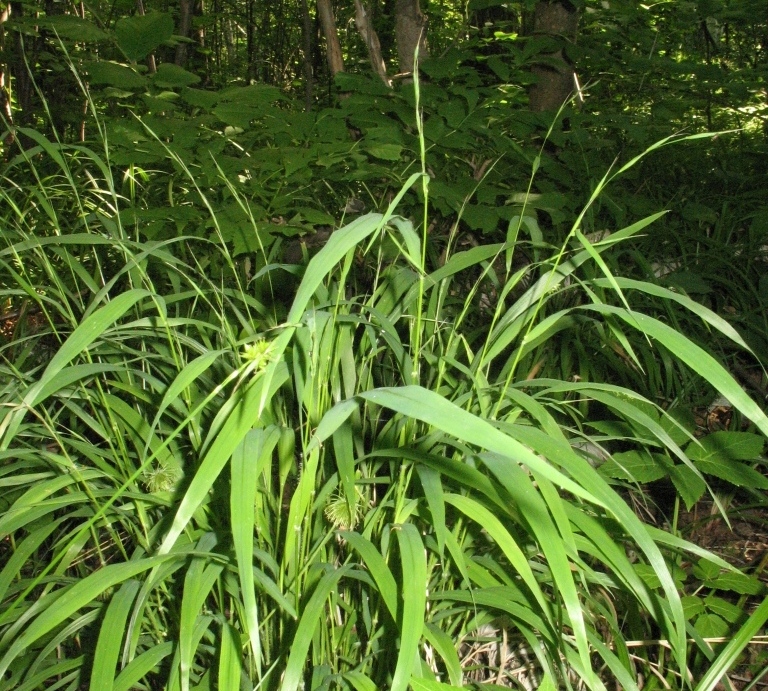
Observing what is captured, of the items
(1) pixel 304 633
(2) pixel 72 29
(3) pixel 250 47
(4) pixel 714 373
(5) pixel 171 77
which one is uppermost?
(3) pixel 250 47

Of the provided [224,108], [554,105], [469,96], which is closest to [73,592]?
[224,108]

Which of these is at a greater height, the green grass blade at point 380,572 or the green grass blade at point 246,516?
the green grass blade at point 246,516

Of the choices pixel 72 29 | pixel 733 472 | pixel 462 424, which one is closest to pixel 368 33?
pixel 72 29

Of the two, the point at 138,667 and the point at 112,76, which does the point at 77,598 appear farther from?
the point at 112,76

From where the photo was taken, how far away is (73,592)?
680mm

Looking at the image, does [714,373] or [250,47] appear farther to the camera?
[250,47]

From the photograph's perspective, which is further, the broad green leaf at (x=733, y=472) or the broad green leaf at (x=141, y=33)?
the broad green leaf at (x=141, y=33)

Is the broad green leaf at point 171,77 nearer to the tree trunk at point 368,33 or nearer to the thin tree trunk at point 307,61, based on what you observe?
the tree trunk at point 368,33

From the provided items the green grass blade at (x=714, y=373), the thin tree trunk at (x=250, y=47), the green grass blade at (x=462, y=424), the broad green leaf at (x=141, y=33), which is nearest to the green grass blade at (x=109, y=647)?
the green grass blade at (x=462, y=424)

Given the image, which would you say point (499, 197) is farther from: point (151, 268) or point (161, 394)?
point (161, 394)

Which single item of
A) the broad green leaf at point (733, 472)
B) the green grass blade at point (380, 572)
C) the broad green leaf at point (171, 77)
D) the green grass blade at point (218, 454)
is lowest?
the broad green leaf at point (733, 472)

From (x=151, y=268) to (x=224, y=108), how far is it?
53 cm

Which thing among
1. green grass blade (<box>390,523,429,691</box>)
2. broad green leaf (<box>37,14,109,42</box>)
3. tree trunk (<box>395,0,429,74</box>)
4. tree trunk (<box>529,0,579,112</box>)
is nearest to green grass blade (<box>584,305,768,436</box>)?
green grass blade (<box>390,523,429,691</box>)

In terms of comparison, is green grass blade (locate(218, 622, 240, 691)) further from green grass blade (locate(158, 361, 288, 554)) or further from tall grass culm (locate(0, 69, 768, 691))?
green grass blade (locate(158, 361, 288, 554))
